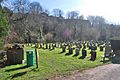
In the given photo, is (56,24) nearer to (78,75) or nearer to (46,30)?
→ (46,30)

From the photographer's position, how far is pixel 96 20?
430 ft

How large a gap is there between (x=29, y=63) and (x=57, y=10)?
330 feet

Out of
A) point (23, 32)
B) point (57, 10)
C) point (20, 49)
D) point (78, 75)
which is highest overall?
point (57, 10)

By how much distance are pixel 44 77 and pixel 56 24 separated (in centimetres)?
7595

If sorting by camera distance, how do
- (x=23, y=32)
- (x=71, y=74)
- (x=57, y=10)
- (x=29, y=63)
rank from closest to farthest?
(x=71, y=74), (x=29, y=63), (x=23, y=32), (x=57, y=10)

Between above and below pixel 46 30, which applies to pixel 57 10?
above

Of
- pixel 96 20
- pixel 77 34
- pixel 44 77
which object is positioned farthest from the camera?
pixel 96 20

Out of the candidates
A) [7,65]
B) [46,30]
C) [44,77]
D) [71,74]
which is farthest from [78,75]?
[46,30]

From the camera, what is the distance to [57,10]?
379ft

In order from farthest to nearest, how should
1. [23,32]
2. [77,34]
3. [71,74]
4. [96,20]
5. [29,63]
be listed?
[96,20]
[77,34]
[23,32]
[29,63]
[71,74]

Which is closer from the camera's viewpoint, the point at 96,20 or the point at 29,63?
the point at 29,63

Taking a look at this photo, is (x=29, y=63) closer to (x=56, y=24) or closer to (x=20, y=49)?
(x=20, y=49)

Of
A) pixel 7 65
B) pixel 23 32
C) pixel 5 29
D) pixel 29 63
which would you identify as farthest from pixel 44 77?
pixel 23 32

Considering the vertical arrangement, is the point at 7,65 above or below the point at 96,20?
below
